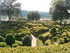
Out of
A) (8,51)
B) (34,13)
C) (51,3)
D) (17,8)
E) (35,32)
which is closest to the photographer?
(8,51)

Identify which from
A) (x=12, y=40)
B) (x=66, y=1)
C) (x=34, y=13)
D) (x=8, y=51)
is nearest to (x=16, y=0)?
(x=34, y=13)


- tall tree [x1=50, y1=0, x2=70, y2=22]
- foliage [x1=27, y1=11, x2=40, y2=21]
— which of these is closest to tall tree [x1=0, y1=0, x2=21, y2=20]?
foliage [x1=27, y1=11, x2=40, y2=21]

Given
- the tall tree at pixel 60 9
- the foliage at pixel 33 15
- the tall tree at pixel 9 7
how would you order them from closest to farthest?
the tall tree at pixel 60 9 < the tall tree at pixel 9 7 < the foliage at pixel 33 15

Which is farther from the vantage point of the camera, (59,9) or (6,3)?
(6,3)

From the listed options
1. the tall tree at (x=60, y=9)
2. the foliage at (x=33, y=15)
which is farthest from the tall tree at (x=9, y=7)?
the tall tree at (x=60, y=9)

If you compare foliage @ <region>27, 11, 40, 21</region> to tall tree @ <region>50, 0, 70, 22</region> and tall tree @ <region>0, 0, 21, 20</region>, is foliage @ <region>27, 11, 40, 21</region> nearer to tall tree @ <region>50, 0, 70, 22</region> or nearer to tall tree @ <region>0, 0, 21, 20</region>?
tall tree @ <region>0, 0, 21, 20</region>

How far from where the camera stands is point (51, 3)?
116 feet

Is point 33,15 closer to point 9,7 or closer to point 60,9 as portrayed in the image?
point 9,7

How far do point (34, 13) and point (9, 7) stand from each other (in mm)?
11379

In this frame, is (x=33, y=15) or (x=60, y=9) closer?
(x=60, y=9)

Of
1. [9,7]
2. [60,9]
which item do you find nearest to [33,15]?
[9,7]

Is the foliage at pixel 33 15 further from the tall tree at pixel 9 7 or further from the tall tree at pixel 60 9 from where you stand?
the tall tree at pixel 60 9

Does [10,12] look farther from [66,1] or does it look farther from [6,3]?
[66,1]

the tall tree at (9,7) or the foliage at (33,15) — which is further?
the foliage at (33,15)
